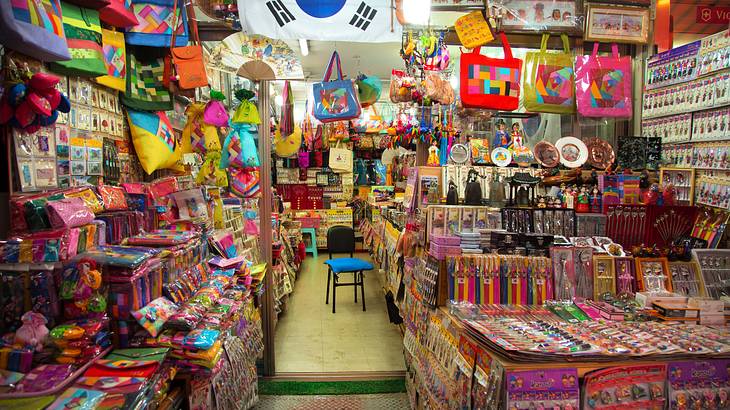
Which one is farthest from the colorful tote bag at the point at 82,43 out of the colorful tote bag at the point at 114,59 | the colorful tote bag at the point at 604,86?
the colorful tote bag at the point at 604,86

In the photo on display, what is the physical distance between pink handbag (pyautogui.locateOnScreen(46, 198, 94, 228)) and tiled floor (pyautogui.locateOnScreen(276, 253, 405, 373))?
2.65 metres

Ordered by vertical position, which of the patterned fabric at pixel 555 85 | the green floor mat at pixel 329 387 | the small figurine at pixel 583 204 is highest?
the patterned fabric at pixel 555 85

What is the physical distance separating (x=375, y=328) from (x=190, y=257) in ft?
10.3

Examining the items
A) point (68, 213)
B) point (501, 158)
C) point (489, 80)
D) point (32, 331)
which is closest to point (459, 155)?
point (501, 158)

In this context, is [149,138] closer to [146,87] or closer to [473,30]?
[146,87]

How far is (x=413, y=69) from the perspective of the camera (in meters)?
3.87

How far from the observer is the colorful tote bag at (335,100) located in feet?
13.6

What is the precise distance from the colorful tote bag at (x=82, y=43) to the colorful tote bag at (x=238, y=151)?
1.44 metres

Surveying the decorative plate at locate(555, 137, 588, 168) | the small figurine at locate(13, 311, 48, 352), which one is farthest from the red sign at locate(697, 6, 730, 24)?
the small figurine at locate(13, 311, 48, 352)

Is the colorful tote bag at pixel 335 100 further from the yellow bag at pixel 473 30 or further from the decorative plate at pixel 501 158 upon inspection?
the decorative plate at pixel 501 158

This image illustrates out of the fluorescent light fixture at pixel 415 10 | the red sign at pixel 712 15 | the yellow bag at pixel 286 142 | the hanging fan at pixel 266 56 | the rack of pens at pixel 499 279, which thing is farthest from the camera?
the yellow bag at pixel 286 142

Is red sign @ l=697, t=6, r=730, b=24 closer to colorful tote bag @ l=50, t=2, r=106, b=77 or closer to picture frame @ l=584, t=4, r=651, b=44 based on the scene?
picture frame @ l=584, t=4, r=651, b=44

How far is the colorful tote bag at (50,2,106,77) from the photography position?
2059 mm

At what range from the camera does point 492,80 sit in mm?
3537
